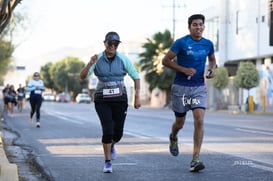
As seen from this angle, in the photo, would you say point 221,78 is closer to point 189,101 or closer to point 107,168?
point 189,101

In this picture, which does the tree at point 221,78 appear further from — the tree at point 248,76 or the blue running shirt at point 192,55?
the blue running shirt at point 192,55

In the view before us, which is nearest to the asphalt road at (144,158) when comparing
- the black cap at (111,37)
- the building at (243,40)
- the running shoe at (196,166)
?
the running shoe at (196,166)

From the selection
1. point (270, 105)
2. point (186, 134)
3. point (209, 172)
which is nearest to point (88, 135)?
point (186, 134)

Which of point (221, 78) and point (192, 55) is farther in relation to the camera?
point (221, 78)

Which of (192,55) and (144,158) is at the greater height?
(192,55)

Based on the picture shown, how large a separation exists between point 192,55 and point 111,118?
139 centimetres

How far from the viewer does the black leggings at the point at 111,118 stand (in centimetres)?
771

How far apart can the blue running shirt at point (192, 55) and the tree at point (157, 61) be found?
45.8 metres

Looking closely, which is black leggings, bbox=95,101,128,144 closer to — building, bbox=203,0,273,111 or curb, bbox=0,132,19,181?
curb, bbox=0,132,19,181

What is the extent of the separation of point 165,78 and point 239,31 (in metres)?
9.38

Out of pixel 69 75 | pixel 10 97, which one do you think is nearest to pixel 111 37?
pixel 10 97

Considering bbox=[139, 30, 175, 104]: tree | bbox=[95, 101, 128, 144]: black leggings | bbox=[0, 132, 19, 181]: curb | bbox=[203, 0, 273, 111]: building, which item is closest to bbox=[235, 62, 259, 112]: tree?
bbox=[203, 0, 273, 111]: building

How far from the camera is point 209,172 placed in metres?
7.67

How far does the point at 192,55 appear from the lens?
7715mm
